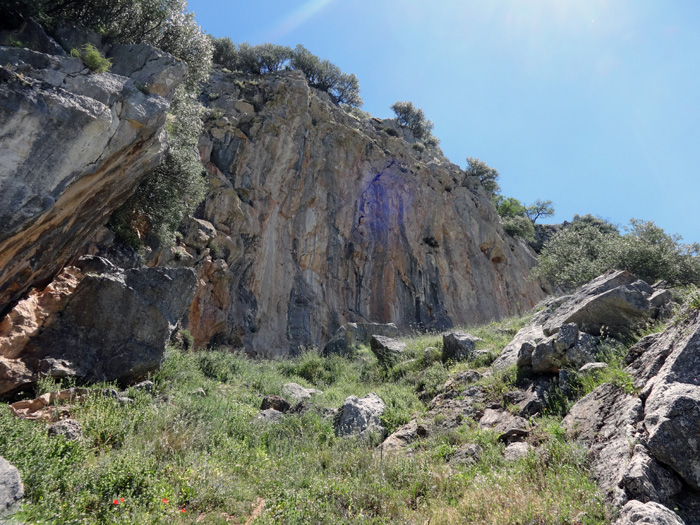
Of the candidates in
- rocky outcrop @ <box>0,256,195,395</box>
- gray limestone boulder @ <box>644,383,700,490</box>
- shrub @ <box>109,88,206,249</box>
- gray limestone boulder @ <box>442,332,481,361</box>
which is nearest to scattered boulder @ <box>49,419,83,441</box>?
rocky outcrop @ <box>0,256,195,395</box>

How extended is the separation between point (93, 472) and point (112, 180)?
19.5 feet

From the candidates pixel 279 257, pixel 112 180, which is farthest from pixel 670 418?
pixel 279 257

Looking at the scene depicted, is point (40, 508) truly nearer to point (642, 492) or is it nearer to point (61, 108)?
point (642, 492)

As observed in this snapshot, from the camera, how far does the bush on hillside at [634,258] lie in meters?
16.5

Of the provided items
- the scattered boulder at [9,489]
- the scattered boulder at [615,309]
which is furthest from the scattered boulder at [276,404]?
the scattered boulder at [615,309]

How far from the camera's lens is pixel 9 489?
3227mm

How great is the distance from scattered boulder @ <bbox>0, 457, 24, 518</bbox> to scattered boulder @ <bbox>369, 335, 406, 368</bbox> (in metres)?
9.20

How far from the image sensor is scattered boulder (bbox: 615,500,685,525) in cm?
310

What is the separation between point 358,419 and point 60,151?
6611 millimetres

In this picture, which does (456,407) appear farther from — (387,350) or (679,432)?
(387,350)

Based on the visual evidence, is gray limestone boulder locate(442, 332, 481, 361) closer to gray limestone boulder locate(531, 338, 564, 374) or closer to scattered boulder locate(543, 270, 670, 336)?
scattered boulder locate(543, 270, 670, 336)

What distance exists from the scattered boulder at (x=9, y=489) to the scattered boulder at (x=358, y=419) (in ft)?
14.6

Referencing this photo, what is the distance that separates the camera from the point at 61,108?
21.0ft

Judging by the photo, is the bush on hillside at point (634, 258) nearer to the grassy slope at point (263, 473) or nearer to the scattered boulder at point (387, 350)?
the scattered boulder at point (387, 350)
